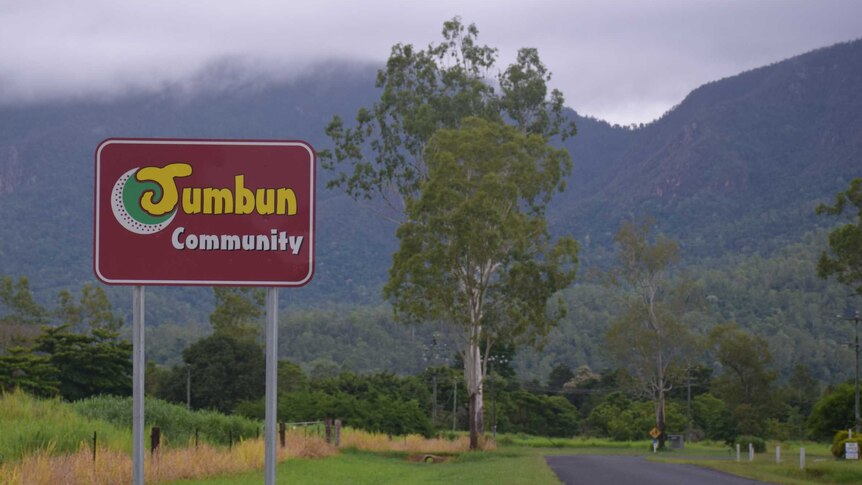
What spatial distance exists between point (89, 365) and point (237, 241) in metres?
52.5

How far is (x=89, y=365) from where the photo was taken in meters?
57.8

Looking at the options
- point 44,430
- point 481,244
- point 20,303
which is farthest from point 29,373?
point 44,430

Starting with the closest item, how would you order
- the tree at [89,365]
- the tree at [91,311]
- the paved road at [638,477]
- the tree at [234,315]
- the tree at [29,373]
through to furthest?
the paved road at [638,477] → the tree at [29,373] → the tree at [89,365] → the tree at [234,315] → the tree at [91,311]

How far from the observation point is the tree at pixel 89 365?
57750mm

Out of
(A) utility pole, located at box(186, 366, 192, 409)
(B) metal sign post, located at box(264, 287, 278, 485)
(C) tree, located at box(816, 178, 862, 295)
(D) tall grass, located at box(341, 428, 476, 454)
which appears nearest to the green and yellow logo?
(B) metal sign post, located at box(264, 287, 278, 485)

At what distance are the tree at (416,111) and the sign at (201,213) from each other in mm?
44815

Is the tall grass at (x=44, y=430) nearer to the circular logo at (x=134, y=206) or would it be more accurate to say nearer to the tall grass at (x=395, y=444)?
the circular logo at (x=134, y=206)

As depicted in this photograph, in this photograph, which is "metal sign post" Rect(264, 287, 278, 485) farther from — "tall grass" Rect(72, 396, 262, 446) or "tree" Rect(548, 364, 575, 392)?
"tree" Rect(548, 364, 575, 392)

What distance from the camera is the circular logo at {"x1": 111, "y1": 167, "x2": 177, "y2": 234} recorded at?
26.3 ft

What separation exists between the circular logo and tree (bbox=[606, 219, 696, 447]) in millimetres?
65083

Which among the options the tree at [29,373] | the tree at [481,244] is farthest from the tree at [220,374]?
the tree at [481,244]

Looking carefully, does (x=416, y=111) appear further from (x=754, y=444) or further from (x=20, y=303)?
(x=20, y=303)

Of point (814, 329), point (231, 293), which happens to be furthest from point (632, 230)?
point (814, 329)

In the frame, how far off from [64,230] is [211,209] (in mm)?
171016
